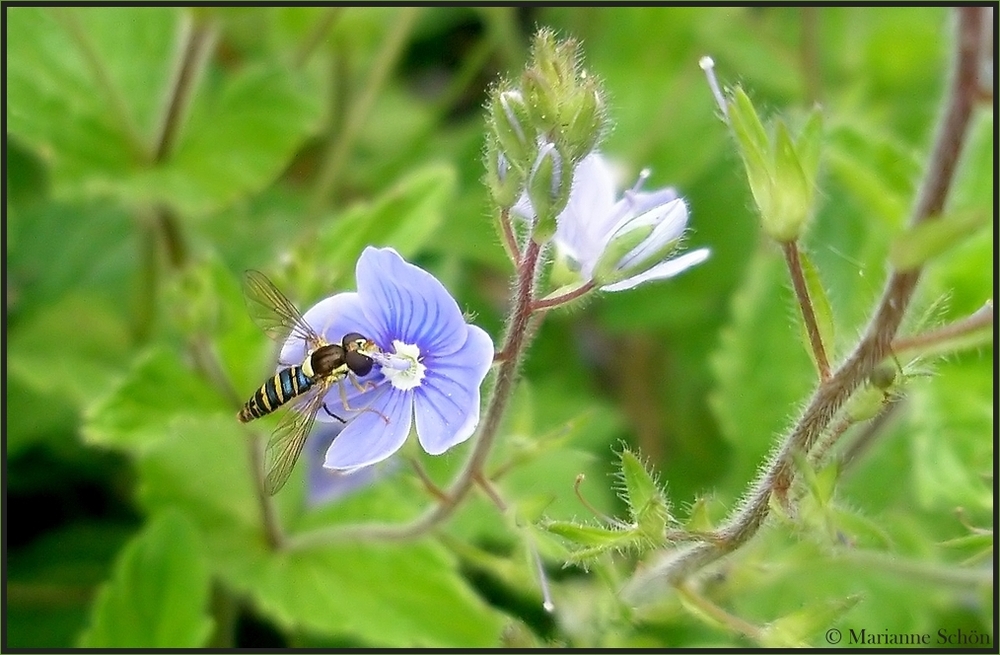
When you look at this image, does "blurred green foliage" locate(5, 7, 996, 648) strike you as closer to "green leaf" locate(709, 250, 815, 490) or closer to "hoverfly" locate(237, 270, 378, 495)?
"green leaf" locate(709, 250, 815, 490)

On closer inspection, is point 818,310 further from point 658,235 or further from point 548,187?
point 548,187

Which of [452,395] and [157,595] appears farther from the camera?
[157,595]

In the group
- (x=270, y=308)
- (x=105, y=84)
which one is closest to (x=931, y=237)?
(x=270, y=308)

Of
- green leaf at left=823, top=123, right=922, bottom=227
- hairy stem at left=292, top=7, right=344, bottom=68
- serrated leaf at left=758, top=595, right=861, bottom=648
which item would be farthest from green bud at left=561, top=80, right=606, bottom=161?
hairy stem at left=292, top=7, right=344, bottom=68

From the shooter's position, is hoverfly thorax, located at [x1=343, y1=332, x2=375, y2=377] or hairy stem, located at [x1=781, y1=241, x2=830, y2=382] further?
hoverfly thorax, located at [x1=343, y1=332, x2=375, y2=377]

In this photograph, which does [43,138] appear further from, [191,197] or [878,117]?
[878,117]
